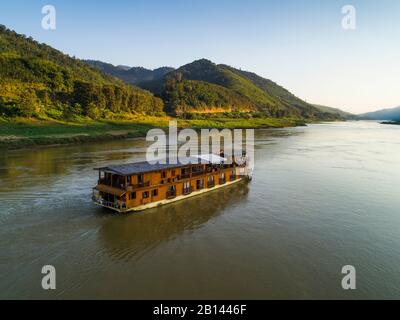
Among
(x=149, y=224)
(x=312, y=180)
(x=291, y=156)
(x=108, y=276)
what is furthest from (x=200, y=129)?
(x=108, y=276)

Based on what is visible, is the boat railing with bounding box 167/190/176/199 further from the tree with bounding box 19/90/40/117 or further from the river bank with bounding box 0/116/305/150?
the tree with bounding box 19/90/40/117

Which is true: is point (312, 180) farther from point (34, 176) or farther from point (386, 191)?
point (34, 176)

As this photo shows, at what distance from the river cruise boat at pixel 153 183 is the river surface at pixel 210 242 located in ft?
3.59

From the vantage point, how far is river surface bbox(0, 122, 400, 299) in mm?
18578

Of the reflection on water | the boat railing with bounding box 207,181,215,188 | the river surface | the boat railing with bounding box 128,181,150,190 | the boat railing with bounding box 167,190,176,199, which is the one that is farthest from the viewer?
the boat railing with bounding box 207,181,215,188

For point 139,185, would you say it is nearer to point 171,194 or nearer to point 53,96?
point 171,194

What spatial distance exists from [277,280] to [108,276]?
1016cm

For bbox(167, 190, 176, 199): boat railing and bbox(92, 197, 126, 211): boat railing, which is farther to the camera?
bbox(167, 190, 176, 199): boat railing

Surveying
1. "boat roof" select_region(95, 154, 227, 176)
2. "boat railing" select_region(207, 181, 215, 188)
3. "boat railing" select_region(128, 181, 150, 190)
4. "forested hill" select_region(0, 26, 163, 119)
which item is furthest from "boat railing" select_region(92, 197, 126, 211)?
"forested hill" select_region(0, 26, 163, 119)

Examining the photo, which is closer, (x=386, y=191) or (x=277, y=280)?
(x=277, y=280)

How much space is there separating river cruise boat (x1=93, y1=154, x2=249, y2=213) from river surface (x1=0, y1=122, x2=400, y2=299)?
1094 millimetres

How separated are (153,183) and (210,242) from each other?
33.5 feet

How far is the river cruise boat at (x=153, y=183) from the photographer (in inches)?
1187
